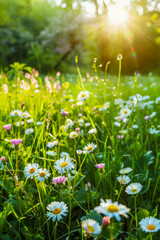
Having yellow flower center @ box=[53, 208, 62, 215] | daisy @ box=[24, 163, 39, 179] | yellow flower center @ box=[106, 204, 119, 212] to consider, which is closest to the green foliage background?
daisy @ box=[24, 163, 39, 179]

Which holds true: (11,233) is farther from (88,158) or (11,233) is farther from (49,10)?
(49,10)

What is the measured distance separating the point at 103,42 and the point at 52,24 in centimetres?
572

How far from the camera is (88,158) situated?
1239mm

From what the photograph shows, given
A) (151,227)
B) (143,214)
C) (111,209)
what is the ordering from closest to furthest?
(111,209) < (151,227) < (143,214)

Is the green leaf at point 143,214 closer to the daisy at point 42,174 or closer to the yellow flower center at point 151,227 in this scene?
the yellow flower center at point 151,227

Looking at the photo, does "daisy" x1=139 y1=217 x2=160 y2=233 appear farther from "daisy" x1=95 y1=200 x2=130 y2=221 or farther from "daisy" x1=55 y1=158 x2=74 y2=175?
"daisy" x1=55 y1=158 x2=74 y2=175

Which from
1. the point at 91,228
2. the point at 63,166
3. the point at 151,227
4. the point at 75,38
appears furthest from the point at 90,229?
the point at 75,38

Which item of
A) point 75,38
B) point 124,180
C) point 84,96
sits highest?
point 75,38

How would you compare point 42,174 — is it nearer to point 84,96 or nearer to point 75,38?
point 84,96

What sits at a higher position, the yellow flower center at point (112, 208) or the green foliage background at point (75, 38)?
the green foliage background at point (75, 38)

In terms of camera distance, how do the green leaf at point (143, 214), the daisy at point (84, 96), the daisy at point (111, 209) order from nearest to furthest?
the daisy at point (111, 209), the green leaf at point (143, 214), the daisy at point (84, 96)

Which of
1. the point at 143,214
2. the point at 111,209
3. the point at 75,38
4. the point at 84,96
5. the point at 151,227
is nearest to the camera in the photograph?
the point at 111,209

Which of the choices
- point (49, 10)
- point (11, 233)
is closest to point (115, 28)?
point (11, 233)

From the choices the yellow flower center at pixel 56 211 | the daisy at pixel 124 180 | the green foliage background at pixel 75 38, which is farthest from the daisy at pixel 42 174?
the green foliage background at pixel 75 38
